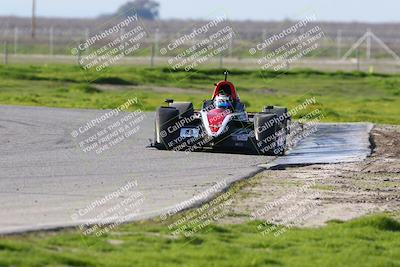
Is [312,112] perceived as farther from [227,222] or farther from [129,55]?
[129,55]

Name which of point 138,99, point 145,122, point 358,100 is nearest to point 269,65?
point 358,100

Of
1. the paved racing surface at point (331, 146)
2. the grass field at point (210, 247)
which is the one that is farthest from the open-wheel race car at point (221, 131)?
the grass field at point (210, 247)

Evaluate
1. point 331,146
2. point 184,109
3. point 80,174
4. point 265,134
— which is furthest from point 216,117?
point 80,174

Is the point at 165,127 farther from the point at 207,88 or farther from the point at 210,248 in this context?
the point at 207,88

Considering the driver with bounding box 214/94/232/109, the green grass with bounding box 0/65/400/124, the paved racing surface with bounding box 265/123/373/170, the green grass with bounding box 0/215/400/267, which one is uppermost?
the driver with bounding box 214/94/232/109

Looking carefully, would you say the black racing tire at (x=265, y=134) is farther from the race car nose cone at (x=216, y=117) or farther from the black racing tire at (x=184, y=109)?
the black racing tire at (x=184, y=109)

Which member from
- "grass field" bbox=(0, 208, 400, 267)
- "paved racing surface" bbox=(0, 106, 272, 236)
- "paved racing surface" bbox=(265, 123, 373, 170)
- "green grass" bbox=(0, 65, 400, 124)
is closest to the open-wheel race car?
"paved racing surface" bbox=(0, 106, 272, 236)

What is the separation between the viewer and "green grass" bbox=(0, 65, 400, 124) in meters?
33.7

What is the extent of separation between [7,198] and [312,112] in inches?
775

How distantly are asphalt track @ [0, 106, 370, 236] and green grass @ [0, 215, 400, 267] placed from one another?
67cm

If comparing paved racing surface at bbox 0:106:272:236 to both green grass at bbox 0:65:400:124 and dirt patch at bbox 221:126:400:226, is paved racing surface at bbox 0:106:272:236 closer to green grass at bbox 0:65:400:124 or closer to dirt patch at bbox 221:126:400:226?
dirt patch at bbox 221:126:400:226

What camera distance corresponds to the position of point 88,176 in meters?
15.6

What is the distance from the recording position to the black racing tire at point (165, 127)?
778 inches

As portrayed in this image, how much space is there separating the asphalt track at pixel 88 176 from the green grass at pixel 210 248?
0.67 meters
